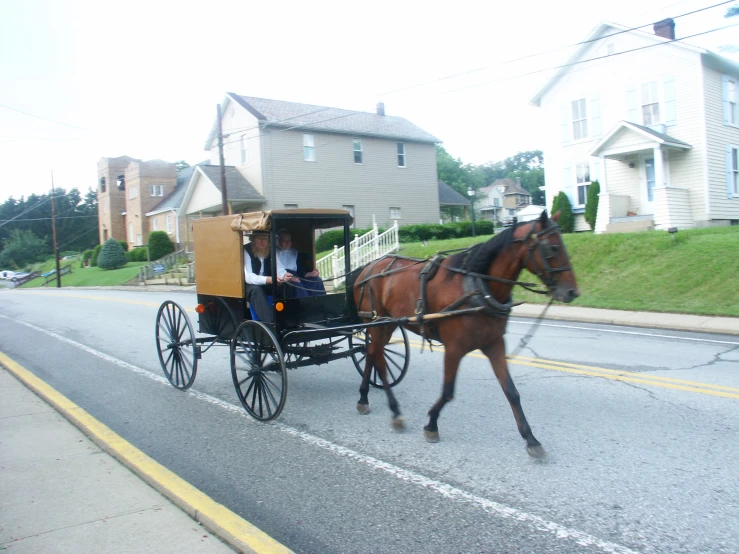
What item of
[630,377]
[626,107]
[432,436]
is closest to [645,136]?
[626,107]

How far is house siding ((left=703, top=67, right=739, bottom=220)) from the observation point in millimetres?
22391

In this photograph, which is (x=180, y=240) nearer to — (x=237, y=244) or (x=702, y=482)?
(x=237, y=244)

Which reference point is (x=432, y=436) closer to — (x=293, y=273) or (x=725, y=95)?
(x=293, y=273)

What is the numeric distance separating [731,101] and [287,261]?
76.2ft

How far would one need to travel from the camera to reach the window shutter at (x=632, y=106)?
2403 centimetres

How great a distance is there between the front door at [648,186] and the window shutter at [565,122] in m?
4.02

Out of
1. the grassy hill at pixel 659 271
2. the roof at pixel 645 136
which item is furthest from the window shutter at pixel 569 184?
the grassy hill at pixel 659 271

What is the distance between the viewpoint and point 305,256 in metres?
8.66

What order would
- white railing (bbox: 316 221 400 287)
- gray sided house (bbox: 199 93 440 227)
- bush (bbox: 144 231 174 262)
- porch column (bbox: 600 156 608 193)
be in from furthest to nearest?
bush (bbox: 144 231 174 262), gray sided house (bbox: 199 93 440 227), porch column (bbox: 600 156 608 193), white railing (bbox: 316 221 400 287)

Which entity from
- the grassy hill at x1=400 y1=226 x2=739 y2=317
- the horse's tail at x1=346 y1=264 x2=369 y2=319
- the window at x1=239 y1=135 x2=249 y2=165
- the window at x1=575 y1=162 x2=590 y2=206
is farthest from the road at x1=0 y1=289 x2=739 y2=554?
the window at x1=239 y1=135 x2=249 y2=165

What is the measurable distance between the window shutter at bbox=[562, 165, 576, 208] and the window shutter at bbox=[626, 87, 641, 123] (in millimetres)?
3244

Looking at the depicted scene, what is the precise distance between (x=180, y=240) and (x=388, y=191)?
15515 mm

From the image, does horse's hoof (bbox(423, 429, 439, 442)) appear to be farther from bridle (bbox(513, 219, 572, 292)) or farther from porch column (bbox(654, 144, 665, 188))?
porch column (bbox(654, 144, 665, 188))

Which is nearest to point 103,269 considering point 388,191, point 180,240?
point 180,240
